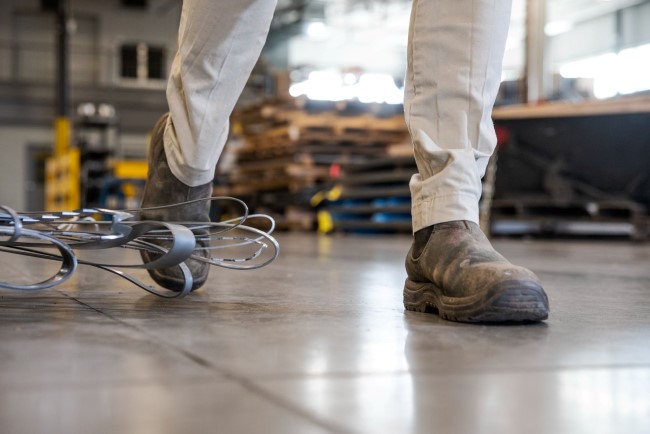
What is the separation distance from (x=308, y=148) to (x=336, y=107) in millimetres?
554

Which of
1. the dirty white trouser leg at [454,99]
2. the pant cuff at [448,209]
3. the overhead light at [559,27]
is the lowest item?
the pant cuff at [448,209]

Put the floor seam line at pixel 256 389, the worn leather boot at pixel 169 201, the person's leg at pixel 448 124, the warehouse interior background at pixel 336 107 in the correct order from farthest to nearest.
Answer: the warehouse interior background at pixel 336 107 < the worn leather boot at pixel 169 201 < the person's leg at pixel 448 124 < the floor seam line at pixel 256 389

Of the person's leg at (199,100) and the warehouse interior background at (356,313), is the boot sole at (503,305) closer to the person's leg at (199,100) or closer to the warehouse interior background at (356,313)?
the warehouse interior background at (356,313)

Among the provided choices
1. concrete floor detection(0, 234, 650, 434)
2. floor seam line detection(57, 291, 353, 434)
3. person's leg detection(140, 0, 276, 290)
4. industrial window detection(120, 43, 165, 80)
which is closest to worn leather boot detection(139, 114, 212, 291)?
person's leg detection(140, 0, 276, 290)

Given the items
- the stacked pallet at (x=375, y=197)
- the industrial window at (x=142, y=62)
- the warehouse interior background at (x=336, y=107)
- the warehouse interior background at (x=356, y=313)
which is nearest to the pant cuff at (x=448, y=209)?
the warehouse interior background at (x=356, y=313)

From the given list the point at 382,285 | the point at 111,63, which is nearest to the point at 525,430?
the point at 382,285

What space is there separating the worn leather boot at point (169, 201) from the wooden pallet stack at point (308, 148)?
7002 mm

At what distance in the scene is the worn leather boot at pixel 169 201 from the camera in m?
1.78

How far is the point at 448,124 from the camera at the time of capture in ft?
5.07

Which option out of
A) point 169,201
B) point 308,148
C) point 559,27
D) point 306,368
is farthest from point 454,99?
point 559,27

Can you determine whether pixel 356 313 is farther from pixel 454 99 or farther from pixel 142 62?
pixel 142 62

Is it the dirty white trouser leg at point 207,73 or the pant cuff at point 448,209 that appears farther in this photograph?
the dirty white trouser leg at point 207,73

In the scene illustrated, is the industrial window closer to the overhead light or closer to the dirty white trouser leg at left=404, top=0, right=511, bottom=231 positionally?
the overhead light

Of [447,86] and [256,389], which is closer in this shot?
[256,389]
